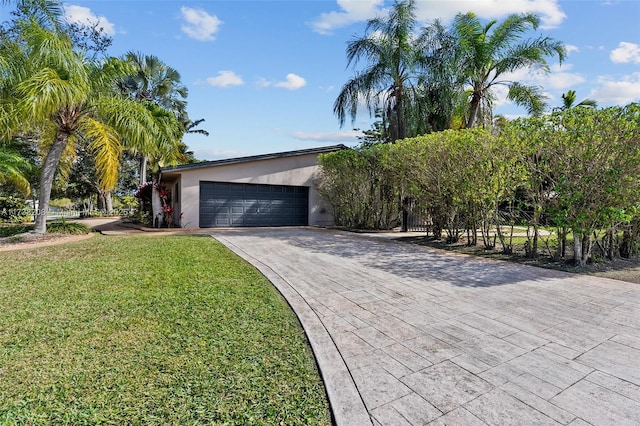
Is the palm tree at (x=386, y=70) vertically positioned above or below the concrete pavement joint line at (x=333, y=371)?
above

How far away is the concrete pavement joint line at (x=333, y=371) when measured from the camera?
7.18 ft

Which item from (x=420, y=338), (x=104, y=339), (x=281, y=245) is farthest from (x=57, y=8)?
(x=420, y=338)

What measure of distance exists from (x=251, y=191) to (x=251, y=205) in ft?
2.21

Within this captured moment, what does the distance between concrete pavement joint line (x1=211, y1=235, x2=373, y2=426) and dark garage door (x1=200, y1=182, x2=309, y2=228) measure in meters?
10.7

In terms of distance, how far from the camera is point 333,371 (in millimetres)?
2709

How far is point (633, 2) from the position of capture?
7578 millimetres

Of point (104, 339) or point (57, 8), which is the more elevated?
point (57, 8)

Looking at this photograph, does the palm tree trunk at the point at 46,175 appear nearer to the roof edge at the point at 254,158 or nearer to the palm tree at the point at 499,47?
the roof edge at the point at 254,158


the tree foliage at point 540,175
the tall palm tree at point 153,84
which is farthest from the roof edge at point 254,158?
the tall palm tree at point 153,84

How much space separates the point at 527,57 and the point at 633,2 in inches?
242

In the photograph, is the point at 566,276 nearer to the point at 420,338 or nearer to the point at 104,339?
the point at 420,338

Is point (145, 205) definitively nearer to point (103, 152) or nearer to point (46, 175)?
point (46, 175)

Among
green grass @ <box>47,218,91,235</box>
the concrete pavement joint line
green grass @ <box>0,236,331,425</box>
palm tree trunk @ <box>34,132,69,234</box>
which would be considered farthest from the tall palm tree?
the concrete pavement joint line

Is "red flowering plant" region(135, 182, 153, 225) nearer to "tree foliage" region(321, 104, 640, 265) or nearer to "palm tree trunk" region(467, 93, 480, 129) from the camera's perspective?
"tree foliage" region(321, 104, 640, 265)
